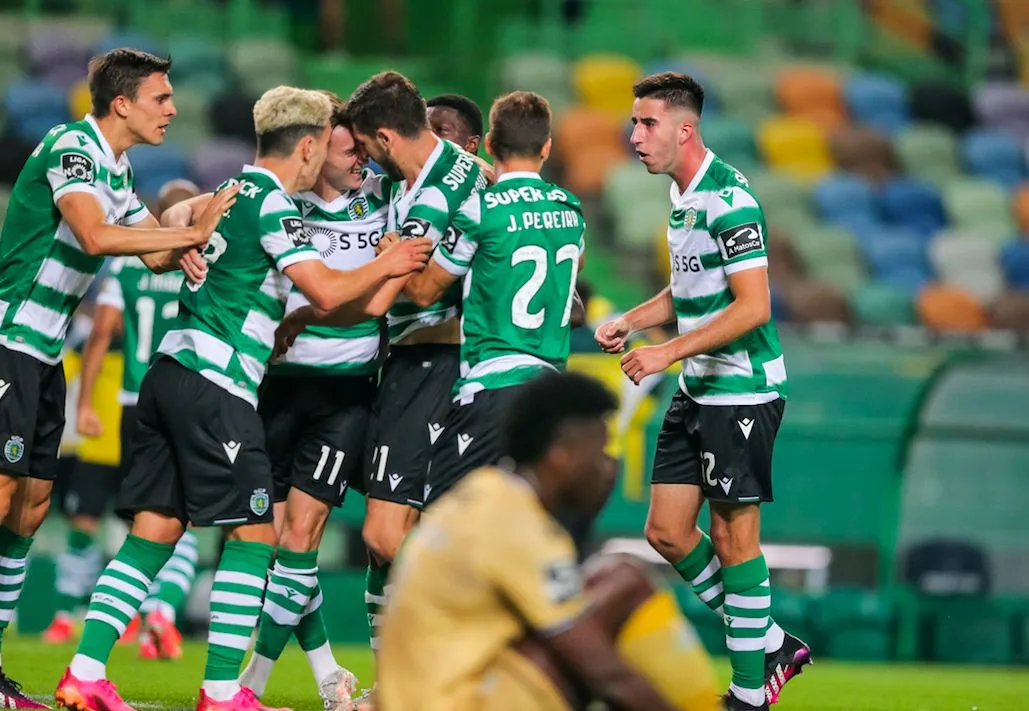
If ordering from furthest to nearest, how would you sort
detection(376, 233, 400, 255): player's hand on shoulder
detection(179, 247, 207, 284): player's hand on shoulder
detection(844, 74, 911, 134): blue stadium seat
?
detection(844, 74, 911, 134): blue stadium seat, detection(376, 233, 400, 255): player's hand on shoulder, detection(179, 247, 207, 284): player's hand on shoulder

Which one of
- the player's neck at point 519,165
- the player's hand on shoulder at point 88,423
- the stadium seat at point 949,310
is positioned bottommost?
the stadium seat at point 949,310

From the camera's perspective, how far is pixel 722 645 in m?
13.6

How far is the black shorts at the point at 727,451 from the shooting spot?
738 cm

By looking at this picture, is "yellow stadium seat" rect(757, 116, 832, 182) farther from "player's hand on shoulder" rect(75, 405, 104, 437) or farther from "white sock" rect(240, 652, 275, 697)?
"white sock" rect(240, 652, 275, 697)

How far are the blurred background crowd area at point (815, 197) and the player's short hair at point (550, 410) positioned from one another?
7872 millimetres

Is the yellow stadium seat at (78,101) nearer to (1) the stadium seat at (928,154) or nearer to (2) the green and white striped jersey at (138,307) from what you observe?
(2) the green and white striped jersey at (138,307)

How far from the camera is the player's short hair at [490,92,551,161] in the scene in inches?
285

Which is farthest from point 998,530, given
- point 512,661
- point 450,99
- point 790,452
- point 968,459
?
point 512,661

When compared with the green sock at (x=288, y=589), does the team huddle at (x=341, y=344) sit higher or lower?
A: higher

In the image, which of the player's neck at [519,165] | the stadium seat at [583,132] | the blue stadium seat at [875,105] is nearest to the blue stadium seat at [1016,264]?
the blue stadium seat at [875,105]

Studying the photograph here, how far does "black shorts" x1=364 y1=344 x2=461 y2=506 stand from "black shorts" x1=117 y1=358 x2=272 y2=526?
736 mm

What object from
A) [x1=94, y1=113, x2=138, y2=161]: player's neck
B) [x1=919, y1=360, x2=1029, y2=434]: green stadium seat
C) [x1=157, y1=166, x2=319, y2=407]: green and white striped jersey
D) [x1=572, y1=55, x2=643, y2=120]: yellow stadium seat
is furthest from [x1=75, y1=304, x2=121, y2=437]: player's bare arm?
[x1=572, y1=55, x2=643, y2=120]: yellow stadium seat

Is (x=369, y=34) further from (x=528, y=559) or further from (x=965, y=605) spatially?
(x=528, y=559)

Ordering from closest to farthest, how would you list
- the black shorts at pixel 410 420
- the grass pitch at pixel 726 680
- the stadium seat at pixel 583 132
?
the black shorts at pixel 410 420 < the grass pitch at pixel 726 680 < the stadium seat at pixel 583 132
